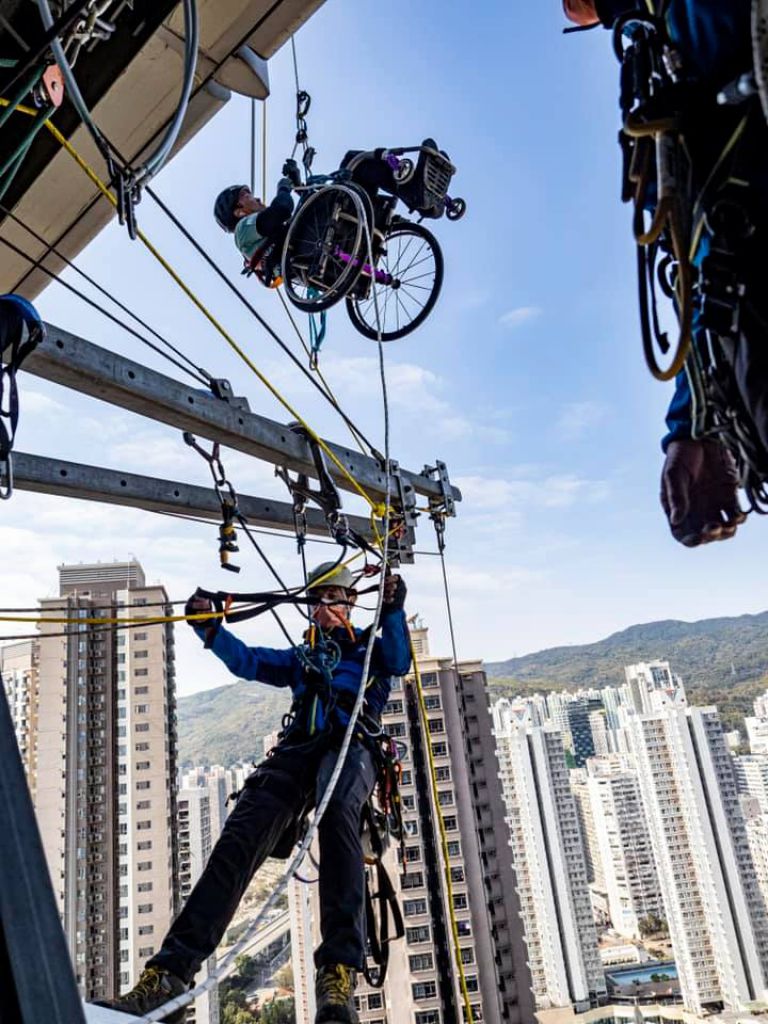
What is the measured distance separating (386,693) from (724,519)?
176 centimetres

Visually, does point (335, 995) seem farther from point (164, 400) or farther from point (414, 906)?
point (414, 906)

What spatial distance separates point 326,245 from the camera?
2.84 meters

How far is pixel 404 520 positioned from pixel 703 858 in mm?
34893

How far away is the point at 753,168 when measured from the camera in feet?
A: 2.78

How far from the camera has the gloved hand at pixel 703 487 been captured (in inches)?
44.3

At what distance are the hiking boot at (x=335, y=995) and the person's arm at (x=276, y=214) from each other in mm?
2629

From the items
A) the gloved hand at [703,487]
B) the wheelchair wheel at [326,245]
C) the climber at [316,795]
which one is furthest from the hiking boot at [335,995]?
the wheelchair wheel at [326,245]

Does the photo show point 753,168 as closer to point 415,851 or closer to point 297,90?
point 297,90

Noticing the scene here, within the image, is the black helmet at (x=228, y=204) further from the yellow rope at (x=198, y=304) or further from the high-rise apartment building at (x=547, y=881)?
the high-rise apartment building at (x=547, y=881)

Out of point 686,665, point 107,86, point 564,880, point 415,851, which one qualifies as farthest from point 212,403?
point 686,665

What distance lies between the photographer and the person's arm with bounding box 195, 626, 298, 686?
8.62ft

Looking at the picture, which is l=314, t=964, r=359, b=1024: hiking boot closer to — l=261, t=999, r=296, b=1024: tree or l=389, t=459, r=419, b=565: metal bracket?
l=389, t=459, r=419, b=565: metal bracket

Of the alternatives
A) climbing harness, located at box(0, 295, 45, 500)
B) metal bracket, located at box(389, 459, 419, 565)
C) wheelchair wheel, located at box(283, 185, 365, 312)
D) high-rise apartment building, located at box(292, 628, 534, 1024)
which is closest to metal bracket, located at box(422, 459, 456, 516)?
metal bracket, located at box(389, 459, 419, 565)

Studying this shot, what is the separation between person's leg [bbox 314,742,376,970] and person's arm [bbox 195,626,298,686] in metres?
0.45
